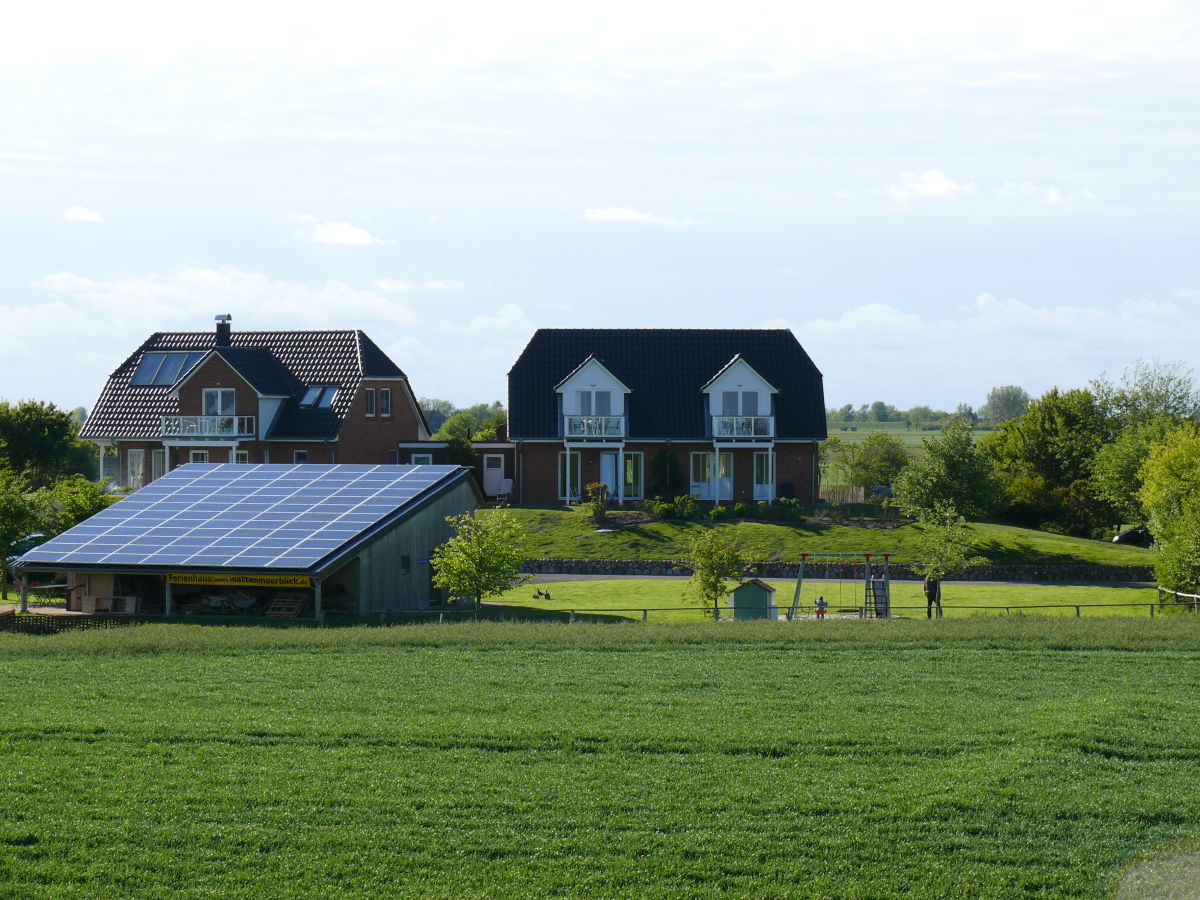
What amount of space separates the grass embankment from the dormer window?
533 inches

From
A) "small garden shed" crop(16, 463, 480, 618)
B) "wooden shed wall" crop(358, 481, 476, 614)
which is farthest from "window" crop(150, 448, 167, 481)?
"wooden shed wall" crop(358, 481, 476, 614)

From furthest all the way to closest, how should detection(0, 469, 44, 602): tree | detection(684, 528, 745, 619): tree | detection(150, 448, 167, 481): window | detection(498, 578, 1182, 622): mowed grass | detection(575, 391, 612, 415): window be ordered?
detection(150, 448, 167, 481): window, detection(575, 391, 612, 415): window, detection(0, 469, 44, 602): tree, detection(498, 578, 1182, 622): mowed grass, detection(684, 528, 745, 619): tree

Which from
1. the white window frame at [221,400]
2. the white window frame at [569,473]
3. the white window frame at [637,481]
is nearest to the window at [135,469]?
the white window frame at [221,400]

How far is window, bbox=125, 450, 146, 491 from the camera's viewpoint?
64.2 metres

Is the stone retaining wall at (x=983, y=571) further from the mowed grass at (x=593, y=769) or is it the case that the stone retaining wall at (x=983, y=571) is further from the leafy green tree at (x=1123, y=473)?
the mowed grass at (x=593, y=769)

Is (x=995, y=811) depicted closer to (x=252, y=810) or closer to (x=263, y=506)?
(x=252, y=810)

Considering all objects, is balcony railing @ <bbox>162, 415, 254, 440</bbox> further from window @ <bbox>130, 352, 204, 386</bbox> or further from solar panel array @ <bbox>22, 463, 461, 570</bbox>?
solar panel array @ <bbox>22, 463, 461, 570</bbox>

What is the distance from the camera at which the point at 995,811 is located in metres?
17.2

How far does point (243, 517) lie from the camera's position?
38.8 meters

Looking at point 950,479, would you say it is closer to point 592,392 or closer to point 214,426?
point 592,392

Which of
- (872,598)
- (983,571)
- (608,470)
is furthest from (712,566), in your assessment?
(608,470)

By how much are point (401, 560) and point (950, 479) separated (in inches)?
966

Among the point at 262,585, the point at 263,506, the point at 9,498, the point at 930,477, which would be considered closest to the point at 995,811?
the point at 262,585

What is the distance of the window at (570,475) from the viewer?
201ft
